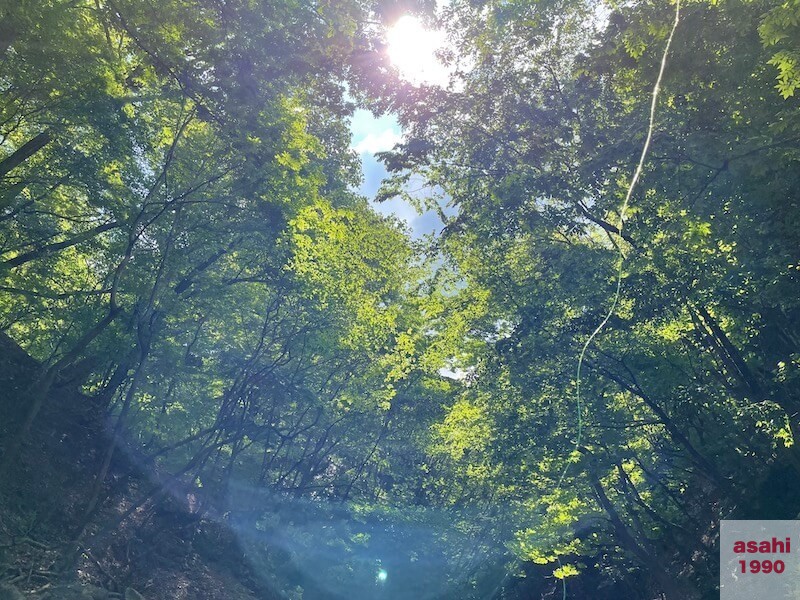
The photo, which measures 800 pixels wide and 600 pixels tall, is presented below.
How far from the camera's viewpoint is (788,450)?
338 inches

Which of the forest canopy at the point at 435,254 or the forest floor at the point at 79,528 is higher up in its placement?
the forest canopy at the point at 435,254

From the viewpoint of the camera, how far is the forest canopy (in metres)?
7.69

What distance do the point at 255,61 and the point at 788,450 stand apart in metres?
12.0

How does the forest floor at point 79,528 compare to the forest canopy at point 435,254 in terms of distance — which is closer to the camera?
the forest canopy at point 435,254

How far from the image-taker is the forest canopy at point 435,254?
7.69 metres

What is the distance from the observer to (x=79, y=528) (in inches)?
396

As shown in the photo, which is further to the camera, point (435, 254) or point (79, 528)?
point (435, 254)

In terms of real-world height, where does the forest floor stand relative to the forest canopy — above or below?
below

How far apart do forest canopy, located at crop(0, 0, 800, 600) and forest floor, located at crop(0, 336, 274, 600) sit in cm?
10

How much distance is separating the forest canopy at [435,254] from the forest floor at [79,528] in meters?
0.10

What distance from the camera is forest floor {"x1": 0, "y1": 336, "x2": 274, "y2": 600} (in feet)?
33.9

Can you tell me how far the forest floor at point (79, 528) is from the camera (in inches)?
407

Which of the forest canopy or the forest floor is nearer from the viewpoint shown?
the forest canopy

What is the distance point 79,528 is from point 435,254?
357 inches
